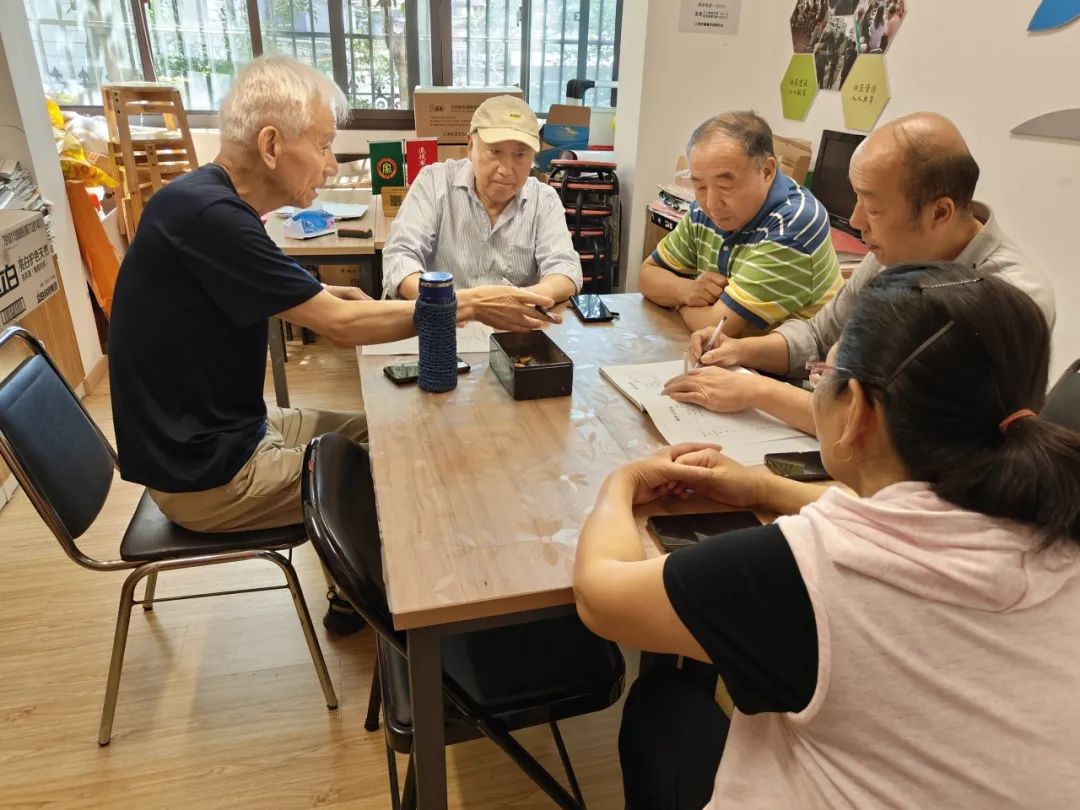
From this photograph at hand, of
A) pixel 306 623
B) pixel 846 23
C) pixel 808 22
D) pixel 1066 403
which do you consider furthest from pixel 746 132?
pixel 808 22

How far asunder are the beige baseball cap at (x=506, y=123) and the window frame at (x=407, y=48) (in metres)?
3.17

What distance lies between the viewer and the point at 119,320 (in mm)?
1455

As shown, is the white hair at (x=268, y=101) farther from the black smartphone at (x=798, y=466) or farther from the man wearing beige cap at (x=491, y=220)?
the black smartphone at (x=798, y=466)

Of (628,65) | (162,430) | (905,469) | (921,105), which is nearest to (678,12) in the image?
(628,65)

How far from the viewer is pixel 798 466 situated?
1.24 m

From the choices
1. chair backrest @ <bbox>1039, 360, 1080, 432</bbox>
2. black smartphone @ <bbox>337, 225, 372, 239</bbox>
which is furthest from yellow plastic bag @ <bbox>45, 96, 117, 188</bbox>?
chair backrest @ <bbox>1039, 360, 1080, 432</bbox>

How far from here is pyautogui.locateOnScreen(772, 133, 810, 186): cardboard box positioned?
3336 millimetres

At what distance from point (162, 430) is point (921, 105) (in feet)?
9.42

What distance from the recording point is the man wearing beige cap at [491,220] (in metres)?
2.15

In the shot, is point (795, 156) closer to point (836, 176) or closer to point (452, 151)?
point (836, 176)

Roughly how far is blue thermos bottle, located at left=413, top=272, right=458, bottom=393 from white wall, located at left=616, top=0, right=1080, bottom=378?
1346 mm

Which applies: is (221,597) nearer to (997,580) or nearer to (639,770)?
(639,770)

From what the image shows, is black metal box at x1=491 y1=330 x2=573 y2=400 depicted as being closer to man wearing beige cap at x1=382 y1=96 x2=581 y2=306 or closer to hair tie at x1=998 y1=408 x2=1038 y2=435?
man wearing beige cap at x1=382 y1=96 x2=581 y2=306

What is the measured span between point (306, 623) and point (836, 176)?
2.92 m
